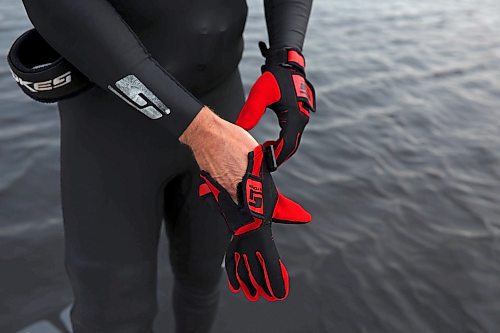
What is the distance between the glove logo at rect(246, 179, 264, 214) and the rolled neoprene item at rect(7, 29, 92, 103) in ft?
1.39

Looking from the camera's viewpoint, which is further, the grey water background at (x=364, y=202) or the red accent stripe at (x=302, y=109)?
the grey water background at (x=364, y=202)

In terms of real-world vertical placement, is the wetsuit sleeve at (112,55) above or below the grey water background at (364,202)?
above

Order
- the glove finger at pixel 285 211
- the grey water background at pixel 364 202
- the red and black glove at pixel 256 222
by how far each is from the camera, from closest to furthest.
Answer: the red and black glove at pixel 256 222 < the glove finger at pixel 285 211 < the grey water background at pixel 364 202

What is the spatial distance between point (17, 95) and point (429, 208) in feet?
9.11

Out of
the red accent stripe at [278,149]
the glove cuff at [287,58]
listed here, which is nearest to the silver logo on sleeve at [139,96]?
the red accent stripe at [278,149]

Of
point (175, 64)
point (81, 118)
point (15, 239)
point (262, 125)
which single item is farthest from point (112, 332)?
point (262, 125)

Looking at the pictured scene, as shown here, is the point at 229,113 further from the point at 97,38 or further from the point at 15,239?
the point at 15,239

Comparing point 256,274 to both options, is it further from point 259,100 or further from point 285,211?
point 259,100

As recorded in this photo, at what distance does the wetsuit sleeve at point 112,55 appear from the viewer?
95 cm

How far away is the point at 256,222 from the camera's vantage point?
1.09 m

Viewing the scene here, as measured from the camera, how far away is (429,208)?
9.36 ft

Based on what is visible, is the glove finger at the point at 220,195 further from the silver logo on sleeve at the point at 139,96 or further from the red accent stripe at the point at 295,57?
the red accent stripe at the point at 295,57

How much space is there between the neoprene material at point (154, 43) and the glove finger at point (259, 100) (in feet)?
0.38

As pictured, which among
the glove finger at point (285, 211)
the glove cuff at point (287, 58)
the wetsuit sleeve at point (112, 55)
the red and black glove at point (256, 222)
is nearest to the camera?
the wetsuit sleeve at point (112, 55)
